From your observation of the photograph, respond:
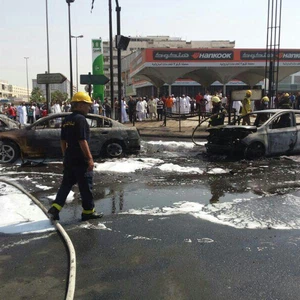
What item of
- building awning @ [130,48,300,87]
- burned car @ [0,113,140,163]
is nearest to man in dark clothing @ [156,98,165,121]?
building awning @ [130,48,300,87]

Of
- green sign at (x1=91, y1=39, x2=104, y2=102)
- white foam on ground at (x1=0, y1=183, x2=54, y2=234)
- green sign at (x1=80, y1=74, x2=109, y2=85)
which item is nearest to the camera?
white foam on ground at (x1=0, y1=183, x2=54, y2=234)

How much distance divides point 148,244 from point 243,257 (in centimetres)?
111

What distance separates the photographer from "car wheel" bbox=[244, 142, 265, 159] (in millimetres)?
10656

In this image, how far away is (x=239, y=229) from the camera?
16.4ft

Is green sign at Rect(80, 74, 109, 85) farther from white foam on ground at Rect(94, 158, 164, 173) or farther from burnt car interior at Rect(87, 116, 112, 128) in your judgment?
white foam on ground at Rect(94, 158, 164, 173)

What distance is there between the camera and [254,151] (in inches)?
421

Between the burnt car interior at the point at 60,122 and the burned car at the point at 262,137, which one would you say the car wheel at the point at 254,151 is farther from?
the burnt car interior at the point at 60,122

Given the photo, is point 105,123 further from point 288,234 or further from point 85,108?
point 288,234

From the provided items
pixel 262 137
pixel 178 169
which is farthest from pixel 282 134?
pixel 178 169

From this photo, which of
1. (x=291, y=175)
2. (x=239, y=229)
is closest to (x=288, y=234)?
(x=239, y=229)

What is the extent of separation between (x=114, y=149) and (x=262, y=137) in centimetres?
425

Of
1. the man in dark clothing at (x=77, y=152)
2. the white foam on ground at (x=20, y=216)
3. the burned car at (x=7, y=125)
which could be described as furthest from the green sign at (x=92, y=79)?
the man in dark clothing at (x=77, y=152)

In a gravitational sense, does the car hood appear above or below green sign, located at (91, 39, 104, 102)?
below

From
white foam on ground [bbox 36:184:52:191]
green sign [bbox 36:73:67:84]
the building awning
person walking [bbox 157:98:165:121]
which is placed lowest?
white foam on ground [bbox 36:184:52:191]
